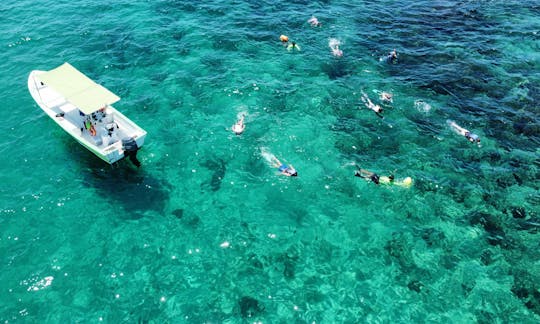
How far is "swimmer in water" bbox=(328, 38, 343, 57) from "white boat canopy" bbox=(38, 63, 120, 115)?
23673 millimetres

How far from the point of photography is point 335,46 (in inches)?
1609

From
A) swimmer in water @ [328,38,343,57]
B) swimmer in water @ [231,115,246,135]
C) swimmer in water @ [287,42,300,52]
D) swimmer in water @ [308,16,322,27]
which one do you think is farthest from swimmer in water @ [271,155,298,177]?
swimmer in water @ [308,16,322,27]

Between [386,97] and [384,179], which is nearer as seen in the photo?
[384,179]

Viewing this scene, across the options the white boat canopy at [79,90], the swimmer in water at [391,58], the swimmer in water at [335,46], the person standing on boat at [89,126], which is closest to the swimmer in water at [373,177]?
the swimmer in water at [391,58]

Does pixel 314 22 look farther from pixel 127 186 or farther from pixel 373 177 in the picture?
pixel 127 186

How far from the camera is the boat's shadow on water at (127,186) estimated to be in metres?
25.4

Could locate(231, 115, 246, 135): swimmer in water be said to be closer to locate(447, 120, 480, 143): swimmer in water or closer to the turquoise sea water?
the turquoise sea water

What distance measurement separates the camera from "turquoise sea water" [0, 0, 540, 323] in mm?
21250

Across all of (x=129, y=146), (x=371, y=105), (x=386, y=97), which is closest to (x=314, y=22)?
(x=386, y=97)

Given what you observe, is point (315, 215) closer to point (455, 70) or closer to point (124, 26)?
point (455, 70)

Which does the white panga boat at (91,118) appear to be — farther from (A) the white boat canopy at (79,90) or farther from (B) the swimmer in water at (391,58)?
(B) the swimmer in water at (391,58)

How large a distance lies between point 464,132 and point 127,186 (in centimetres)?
2766

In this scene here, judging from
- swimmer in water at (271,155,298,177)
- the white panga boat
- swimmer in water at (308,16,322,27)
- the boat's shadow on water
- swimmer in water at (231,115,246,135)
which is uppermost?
swimmer in water at (308,16,322,27)

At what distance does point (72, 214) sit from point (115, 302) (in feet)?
24.9
